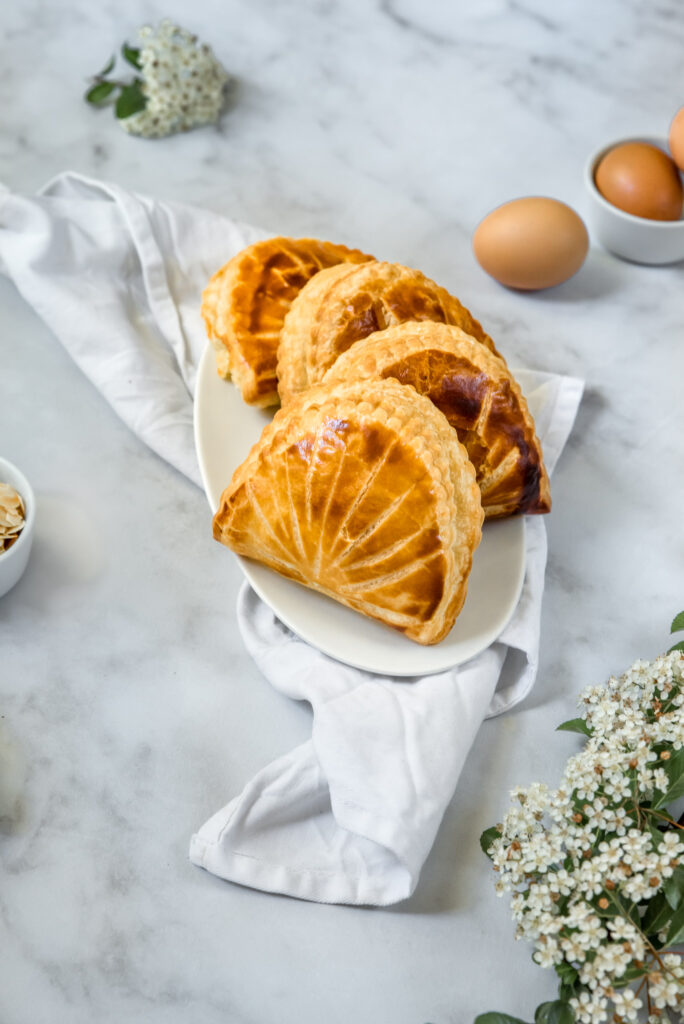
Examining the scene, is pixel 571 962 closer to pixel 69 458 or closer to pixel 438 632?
pixel 438 632

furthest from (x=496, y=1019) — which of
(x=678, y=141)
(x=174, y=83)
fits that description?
(x=174, y=83)

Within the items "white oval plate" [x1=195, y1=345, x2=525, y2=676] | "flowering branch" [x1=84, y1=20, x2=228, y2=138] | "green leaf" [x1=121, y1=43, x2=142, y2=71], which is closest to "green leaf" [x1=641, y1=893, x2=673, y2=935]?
"white oval plate" [x1=195, y1=345, x2=525, y2=676]

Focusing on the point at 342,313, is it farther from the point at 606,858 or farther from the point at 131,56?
the point at 131,56

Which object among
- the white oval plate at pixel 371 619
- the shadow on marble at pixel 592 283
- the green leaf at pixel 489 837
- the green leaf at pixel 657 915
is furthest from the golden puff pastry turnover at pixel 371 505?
the shadow on marble at pixel 592 283

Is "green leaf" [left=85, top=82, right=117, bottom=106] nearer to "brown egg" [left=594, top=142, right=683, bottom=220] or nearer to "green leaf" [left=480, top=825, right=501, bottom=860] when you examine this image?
"brown egg" [left=594, top=142, right=683, bottom=220]

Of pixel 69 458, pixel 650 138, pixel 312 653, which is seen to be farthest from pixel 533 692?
pixel 650 138

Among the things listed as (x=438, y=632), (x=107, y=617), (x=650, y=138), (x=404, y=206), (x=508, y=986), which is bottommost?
(x=508, y=986)

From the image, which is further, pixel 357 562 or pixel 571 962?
pixel 357 562
